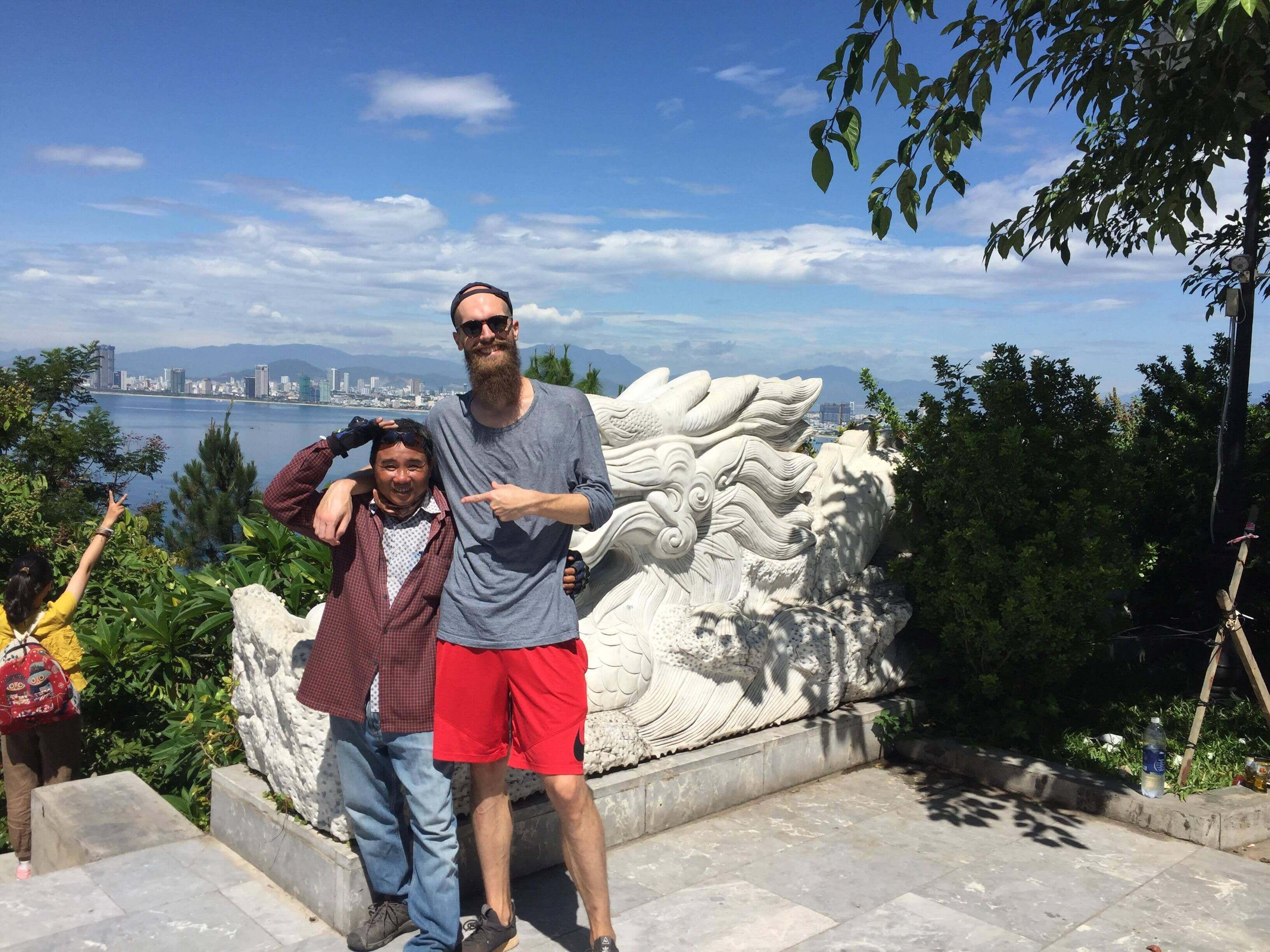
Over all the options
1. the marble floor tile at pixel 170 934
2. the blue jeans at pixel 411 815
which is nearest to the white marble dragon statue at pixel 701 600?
the blue jeans at pixel 411 815

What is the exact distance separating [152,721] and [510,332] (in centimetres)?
353

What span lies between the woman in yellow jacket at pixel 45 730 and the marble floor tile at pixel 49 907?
1.13 m

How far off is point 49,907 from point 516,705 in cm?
165

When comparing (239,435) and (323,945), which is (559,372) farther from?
(239,435)

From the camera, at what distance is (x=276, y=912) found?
9.82 ft

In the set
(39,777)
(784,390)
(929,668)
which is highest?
(784,390)

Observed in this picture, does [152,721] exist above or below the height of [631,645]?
below

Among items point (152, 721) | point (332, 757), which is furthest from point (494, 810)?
point (152, 721)

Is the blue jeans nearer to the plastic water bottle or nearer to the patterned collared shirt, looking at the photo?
the patterned collared shirt

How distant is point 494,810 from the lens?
2764mm

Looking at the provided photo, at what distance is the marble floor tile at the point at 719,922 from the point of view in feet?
9.46

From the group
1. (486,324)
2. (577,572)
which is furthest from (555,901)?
(486,324)

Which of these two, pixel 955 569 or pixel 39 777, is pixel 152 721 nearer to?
pixel 39 777

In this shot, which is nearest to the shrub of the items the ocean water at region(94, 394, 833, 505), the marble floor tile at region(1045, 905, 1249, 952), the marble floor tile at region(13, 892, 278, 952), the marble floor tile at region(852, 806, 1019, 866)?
the marble floor tile at region(852, 806, 1019, 866)
